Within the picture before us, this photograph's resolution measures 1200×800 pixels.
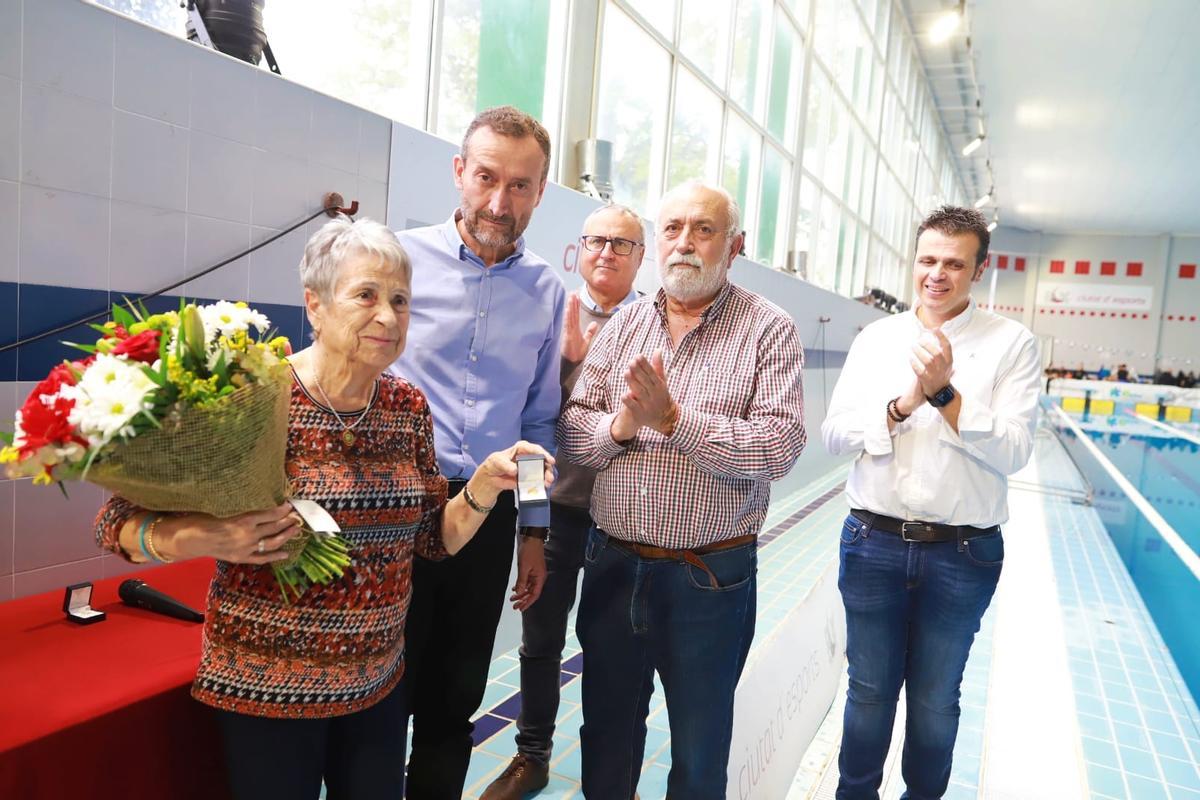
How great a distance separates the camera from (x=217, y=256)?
213 centimetres

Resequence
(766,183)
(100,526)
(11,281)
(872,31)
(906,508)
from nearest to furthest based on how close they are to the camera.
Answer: (100,526) < (11,281) < (906,508) < (766,183) < (872,31)

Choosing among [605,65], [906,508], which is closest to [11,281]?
[906,508]

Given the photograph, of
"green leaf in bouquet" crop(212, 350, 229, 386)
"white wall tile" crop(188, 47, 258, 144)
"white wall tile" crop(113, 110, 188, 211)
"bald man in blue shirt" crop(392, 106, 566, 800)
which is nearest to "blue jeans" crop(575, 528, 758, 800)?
"bald man in blue shirt" crop(392, 106, 566, 800)

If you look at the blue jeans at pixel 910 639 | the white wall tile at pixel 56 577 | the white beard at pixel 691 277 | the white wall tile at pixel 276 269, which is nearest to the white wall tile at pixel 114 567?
the white wall tile at pixel 56 577

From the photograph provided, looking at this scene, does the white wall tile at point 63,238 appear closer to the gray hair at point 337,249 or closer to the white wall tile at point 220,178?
the white wall tile at point 220,178

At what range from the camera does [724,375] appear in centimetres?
175

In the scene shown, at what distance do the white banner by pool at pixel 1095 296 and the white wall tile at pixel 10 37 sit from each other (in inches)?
1169

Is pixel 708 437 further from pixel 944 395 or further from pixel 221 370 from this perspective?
pixel 221 370

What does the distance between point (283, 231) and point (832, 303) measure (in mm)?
8383

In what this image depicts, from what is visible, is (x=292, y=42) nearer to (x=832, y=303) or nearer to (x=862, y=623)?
(x=862, y=623)

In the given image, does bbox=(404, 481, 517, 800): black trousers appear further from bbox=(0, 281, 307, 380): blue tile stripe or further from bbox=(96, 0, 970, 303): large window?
bbox=(96, 0, 970, 303): large window

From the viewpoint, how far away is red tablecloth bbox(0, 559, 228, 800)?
118 centimetres

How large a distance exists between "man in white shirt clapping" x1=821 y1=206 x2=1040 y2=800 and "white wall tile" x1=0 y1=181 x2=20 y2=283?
7.00 ft

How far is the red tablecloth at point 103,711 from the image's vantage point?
1.18m
